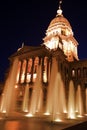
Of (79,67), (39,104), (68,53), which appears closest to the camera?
(39,104)

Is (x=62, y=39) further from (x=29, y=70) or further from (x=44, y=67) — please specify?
(x=44, y=67)

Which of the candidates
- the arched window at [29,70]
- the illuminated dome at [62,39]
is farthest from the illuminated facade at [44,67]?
the illuminated dome at [62,39]

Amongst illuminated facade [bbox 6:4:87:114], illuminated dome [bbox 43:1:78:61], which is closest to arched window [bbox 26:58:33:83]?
illuminated facade [bbox 6:4:87:114]

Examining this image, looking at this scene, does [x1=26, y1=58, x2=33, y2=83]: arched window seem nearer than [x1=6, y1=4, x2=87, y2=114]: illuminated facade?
No

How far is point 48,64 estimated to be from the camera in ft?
153

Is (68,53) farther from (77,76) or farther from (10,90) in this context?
(10,90)

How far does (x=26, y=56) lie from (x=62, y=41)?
20479 millimetres

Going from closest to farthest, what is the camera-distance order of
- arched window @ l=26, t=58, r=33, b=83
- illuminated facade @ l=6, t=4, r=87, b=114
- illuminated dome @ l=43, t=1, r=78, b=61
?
illuminated facade @ l=6, t=4, r=87, b=114, arched window @ l=26, t=58, r=33, b=83, illuminated dome @ l=43, t=1, r=78, b=61

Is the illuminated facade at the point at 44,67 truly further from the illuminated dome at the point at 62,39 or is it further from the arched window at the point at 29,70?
the illuminated dome at the point at 62,39

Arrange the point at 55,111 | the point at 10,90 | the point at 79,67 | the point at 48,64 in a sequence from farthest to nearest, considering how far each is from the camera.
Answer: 1. the point at 79,67
2. the point at 48,64
3. the point at 10,90
4. the point at 55,111

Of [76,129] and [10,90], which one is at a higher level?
[10,90]

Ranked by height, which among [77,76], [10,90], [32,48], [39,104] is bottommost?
[39,104]

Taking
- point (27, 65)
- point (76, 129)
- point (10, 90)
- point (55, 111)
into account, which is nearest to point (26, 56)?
point (27, 65)

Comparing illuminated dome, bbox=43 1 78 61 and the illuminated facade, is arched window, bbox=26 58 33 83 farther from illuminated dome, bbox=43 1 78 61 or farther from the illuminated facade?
illuminated dome, bbox=43 1 78 61
